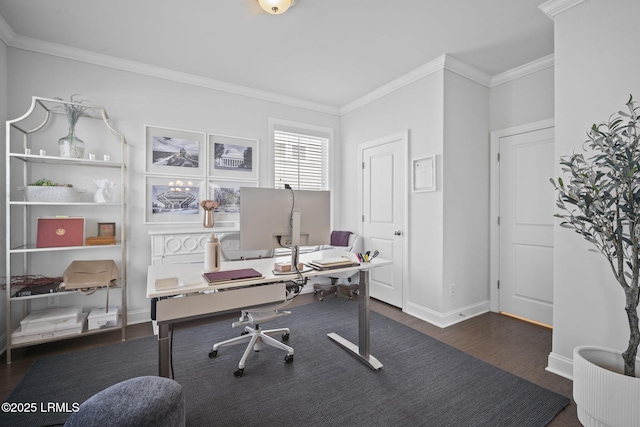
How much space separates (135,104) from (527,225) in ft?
15.0

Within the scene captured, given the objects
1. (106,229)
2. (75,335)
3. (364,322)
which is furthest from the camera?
(106,229)

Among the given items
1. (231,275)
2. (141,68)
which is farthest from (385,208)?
(141,68)

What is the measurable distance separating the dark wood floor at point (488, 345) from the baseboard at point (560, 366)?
45mm

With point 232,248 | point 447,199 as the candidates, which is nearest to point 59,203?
point 232,248

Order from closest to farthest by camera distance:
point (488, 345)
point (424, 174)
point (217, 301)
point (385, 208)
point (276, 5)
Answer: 1. point (217, 301)
2. point (276, 5)
3. point (488, 345)
4. point (424, 174)
5. point (385, 208)

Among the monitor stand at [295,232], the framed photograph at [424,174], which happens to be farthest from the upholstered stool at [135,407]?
the framed photograph at [424,174]

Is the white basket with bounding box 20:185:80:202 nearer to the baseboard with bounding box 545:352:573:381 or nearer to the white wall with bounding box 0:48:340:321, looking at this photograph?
the white wall with bounding box 0:48:340:321

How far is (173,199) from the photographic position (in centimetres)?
339

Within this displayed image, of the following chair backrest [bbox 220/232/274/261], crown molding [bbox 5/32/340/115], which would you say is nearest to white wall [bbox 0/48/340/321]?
crown molding [bbox 5/32/340/115]

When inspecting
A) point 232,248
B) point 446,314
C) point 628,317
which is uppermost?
point 232,248

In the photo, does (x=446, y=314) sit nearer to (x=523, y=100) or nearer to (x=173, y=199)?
(x=523, y=100)

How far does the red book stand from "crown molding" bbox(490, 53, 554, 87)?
354 cm

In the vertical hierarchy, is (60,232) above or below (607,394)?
above

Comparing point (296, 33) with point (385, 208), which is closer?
point (296, 33)
